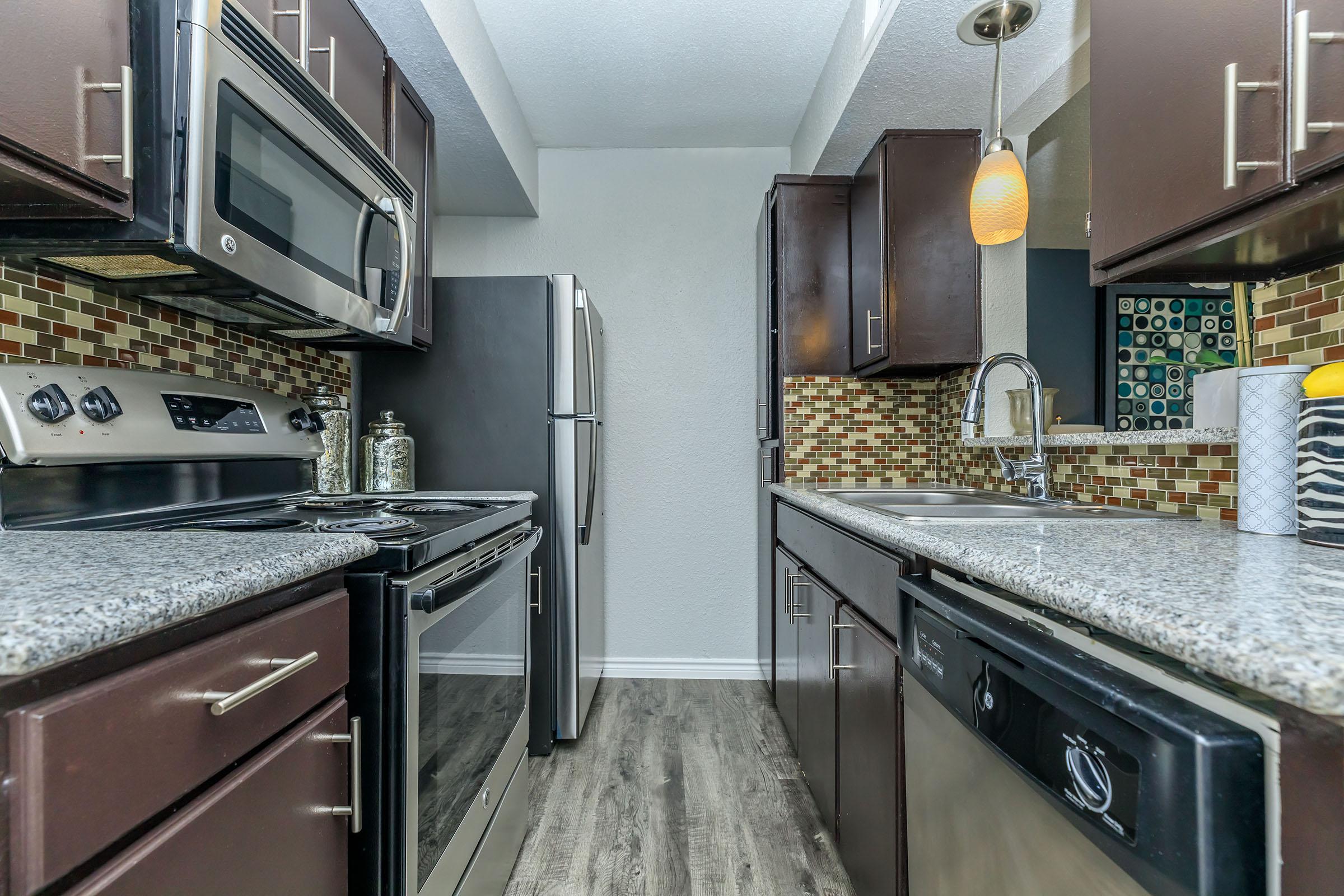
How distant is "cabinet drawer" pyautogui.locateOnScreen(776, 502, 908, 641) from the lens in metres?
1.14

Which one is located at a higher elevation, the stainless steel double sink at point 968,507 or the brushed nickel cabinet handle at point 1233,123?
the brushed nickel cabinet handle at point 1233,123

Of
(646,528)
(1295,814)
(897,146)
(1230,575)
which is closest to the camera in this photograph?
(1295,814)

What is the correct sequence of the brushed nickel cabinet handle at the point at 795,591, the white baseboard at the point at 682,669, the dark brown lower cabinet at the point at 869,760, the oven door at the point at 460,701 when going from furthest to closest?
the white baseboard at the point at 682,669 → the brushed nickel cabinet handle at the point at 795,591 → the dark brown lower cabinet at the point at 869,760 → the oven door at the point at 460,701

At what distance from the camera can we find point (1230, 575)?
26.1 inches

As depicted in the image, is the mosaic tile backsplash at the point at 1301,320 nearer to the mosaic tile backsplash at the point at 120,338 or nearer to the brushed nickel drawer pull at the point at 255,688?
the brushed nickel drawer pull at the point at 255,688

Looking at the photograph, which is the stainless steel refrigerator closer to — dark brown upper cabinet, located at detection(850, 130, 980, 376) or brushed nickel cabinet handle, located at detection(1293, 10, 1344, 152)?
dark brown upper cabinet, located at detection(850, 130, 980, 376)

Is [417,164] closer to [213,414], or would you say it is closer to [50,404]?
[213,414]

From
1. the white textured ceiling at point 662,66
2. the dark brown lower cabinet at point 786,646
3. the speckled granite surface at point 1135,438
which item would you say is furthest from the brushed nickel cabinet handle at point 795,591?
the white textured ceiling at point 662,66

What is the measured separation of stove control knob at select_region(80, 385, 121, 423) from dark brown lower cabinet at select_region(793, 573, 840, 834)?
147cm

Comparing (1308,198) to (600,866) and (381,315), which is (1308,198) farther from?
(600,866)

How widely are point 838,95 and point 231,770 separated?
2.39m

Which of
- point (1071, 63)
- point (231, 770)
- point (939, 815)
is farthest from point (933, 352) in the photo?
point (231, 770)

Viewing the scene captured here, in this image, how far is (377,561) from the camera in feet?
3.17

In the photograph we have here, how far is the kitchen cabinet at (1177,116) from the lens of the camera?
80 centimetres
